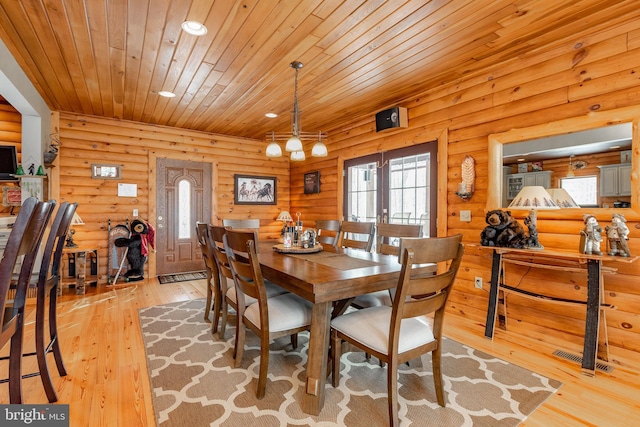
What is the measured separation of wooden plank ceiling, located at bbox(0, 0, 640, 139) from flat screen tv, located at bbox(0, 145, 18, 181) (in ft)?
2.49

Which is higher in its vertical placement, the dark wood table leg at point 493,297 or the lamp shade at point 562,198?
the lamp shade at point 562,198

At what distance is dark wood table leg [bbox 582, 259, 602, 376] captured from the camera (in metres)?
2.17

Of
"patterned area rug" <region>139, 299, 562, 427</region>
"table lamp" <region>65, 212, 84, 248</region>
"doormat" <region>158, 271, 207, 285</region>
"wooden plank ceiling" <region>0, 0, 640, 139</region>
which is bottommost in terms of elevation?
"patterned area rug" <region>139, 299, 562, 427</region>

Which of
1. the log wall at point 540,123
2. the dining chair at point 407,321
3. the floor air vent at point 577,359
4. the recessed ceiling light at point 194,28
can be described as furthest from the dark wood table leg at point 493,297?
the recessed ceiling light at point 194,28

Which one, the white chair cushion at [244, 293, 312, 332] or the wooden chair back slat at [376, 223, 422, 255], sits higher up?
the wooden chair back slat at [376, 223, 422, 255]

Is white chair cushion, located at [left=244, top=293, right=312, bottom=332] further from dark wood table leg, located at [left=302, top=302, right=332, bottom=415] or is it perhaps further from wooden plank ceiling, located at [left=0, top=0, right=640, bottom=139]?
wooden plank ceiling, located at [left=0, top=0, right=640, bottom=139]

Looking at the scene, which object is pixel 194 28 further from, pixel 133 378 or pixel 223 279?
pixel 133 378

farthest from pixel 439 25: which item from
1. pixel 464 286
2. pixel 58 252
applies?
pixel 58 252

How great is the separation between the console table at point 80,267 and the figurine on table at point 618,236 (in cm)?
551

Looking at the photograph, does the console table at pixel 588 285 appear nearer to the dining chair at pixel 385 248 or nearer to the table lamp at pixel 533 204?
the table lamp at pixel 533 204

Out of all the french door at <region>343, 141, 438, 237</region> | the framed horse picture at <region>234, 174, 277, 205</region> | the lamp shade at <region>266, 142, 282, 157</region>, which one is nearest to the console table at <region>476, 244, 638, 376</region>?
the french door at <region>343, 141, 438, 237</region>

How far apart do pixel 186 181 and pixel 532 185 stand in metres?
4.90

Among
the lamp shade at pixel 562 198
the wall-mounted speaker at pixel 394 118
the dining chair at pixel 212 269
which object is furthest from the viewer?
the wall-mounted speaker at pixel 394 118

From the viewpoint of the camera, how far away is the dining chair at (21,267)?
47.3 inches
